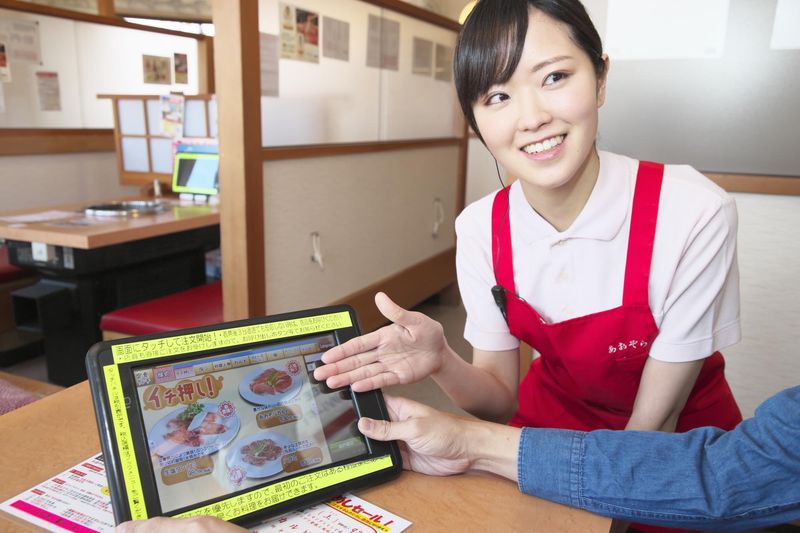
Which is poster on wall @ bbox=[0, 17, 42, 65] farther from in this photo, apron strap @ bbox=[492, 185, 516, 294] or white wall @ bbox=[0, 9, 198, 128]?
apron strap @ bbox=[492, 185, 516, 294]

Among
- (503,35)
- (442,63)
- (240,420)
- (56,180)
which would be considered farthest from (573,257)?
(56,180)

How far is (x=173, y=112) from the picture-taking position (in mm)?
2990

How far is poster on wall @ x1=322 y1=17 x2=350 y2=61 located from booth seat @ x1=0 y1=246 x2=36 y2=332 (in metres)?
1.76

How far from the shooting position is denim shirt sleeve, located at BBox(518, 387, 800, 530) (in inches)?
26.8

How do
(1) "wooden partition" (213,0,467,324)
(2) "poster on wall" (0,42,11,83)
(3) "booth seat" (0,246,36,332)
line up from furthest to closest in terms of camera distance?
(2) "poster on wall" (0,42,11,83)
(3) "booth seat" (0,246,36,332)
(1) "wooden partition" (213,0,467,324)

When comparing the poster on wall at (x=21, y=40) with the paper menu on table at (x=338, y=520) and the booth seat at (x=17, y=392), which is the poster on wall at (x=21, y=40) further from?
the paper menu on table at (x=338, y=520)

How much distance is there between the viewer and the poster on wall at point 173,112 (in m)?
2.98

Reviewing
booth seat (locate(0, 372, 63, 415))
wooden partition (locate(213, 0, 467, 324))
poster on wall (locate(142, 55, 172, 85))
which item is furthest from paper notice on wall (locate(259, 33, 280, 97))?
poster on wall (locate(142, 55, 172, 85))

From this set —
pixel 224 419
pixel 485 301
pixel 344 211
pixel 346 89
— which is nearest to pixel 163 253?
pixel 344 211

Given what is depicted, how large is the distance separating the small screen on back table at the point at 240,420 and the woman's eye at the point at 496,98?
47cm

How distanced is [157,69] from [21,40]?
908 millimetres

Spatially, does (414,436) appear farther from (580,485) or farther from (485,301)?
(485,301)

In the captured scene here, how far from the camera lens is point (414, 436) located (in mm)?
750

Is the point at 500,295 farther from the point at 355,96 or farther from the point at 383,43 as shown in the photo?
the point at 383,43
